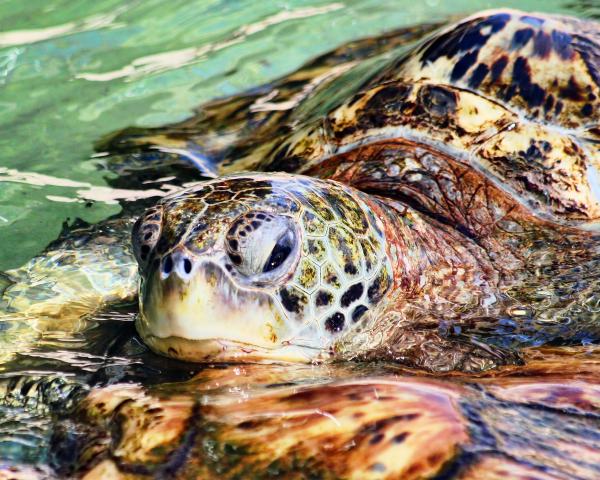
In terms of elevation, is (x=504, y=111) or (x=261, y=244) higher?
(x=504, y=111)

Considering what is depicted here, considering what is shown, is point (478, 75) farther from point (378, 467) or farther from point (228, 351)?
point (378, 467)

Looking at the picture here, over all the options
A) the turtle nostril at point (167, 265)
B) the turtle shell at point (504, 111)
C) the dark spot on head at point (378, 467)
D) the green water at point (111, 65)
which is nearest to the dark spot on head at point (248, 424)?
the dark spot on head at point (378, 467)

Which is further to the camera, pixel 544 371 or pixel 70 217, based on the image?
pixel 70 217

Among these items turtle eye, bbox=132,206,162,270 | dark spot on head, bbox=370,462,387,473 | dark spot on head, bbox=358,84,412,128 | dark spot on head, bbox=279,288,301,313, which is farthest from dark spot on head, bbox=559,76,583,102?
dark spot on head, bbox=370,462,387,473

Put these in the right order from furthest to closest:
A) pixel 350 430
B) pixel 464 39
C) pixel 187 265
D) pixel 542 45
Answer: pixel 464 39
pixel 542 45
pixel 187 265
pixel 350 430

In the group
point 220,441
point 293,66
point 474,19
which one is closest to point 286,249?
point 220,441

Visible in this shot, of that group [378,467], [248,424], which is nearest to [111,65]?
[248,424]

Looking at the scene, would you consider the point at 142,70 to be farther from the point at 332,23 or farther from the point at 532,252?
the point at 532,252
